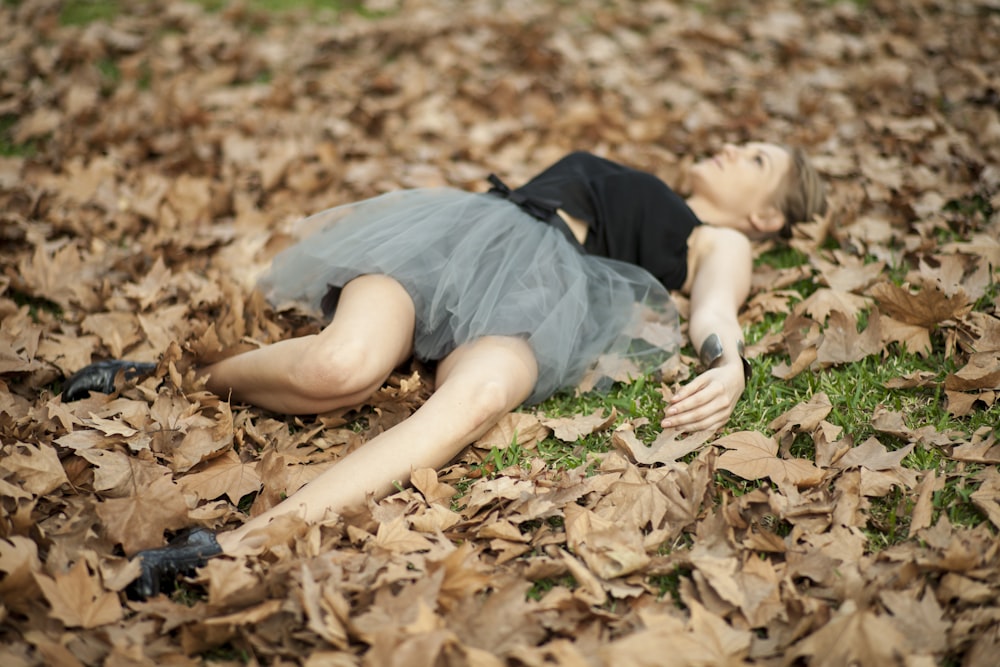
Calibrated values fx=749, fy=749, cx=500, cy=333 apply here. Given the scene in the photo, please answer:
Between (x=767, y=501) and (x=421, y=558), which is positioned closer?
(x=421, y=558)

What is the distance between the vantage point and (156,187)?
Result: 3.91 metres

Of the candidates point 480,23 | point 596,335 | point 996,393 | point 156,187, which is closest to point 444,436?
point 596,335

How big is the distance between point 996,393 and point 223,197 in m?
3.51

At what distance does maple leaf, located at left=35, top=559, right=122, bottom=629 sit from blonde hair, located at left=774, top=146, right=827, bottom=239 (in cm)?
309

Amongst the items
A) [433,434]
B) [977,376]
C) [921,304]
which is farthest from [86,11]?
[977,376]

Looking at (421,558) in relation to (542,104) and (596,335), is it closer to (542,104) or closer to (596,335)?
(596,335)

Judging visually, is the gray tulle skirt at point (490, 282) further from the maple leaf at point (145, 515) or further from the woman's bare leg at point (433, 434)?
the maple leaf at point (145, 515)

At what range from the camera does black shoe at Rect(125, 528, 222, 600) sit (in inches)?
72.0

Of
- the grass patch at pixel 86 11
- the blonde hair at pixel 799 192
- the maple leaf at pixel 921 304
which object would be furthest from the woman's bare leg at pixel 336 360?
the grass patch at pixel 86 11

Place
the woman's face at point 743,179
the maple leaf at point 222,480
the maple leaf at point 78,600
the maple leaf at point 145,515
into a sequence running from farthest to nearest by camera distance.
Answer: the woman's face at point 743,179
the maple leaf at point 222,480
the maple leaf at point 145,515
the maple leaf at point 78,600

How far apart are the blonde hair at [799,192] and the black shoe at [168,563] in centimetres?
285

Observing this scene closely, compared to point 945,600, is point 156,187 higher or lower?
higher

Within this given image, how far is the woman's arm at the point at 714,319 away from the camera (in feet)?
7.98

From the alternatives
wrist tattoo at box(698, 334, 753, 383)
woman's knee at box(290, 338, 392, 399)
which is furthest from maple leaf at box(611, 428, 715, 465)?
woman's knee at box(290, 338, 392, 399)
